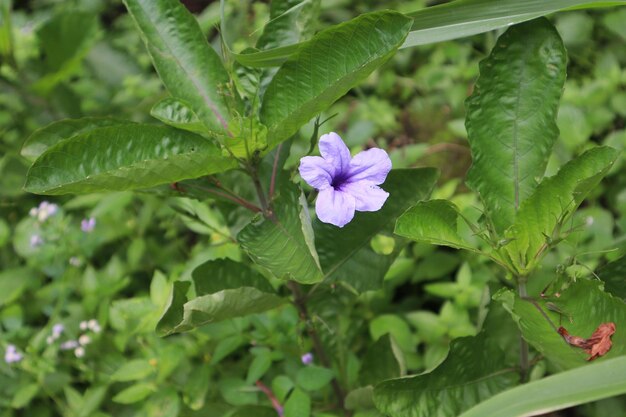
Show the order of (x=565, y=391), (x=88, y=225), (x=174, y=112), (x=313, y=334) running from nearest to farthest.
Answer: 1. (x=565, y=391)
2. (x=174, y=112)
3. (x=313, y=334)
4. (x=88, y=225)

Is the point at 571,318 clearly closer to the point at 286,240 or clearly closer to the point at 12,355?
the point at 286,240

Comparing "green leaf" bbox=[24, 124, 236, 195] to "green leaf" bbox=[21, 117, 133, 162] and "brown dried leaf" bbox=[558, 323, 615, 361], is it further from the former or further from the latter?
"brown dried leaf" bbox=[558, 323, 615, 361]

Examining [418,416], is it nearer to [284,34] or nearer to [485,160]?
[485,160]

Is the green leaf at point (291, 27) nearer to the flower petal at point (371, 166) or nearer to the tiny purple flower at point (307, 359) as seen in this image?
the flower petal at point (371, 166)

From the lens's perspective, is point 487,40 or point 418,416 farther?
point 487,40

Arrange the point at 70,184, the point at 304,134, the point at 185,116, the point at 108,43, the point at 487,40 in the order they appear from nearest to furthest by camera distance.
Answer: the point at 70,184, the point at 185,116, the point at 304,134, the point at 487,40, the point at 108,43

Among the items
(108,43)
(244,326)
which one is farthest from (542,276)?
(108,43)

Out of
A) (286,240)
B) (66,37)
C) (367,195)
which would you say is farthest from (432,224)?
(66,37)
